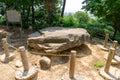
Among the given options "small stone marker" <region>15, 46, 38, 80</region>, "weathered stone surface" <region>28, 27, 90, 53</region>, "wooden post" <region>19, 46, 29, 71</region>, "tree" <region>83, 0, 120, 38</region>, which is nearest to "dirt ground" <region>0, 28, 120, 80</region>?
"small stone marker" <region>15, 46, 38, 80</region>

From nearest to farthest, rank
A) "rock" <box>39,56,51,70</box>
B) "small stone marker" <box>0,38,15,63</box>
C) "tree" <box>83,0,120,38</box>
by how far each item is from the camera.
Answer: "rock" <box>39,56,51,70</box>, "small stone marker" <box>0,38,15,63</box>, "tree" <box>83,0,120,38</box>

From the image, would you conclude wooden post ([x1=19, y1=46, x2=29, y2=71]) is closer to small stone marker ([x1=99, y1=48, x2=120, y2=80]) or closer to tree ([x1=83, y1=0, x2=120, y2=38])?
small stone marker ([x1=99, y1=48, x2=120, y2=80])

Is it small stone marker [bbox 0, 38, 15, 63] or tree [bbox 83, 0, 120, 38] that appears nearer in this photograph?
small stone marker [bbox 0, 38, 15, 63]

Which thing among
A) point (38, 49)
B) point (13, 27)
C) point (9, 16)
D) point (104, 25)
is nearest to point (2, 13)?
point (13, 27)

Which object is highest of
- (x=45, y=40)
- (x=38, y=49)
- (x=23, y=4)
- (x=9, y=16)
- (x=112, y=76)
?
(x=23, y=4)

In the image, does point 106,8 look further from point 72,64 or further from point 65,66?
point 72,64

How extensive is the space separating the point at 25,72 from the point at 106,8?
19.8 ft

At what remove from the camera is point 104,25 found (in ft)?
42.6

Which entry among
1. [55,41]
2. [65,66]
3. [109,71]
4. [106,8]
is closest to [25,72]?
[65,66]

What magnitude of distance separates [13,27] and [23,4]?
6.22 feet

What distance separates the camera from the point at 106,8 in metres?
8.83

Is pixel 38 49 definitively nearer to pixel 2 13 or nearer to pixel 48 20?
pixel 48 20

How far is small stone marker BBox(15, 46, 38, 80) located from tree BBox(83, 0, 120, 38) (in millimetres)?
5737

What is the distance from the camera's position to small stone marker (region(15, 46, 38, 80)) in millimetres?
4895
